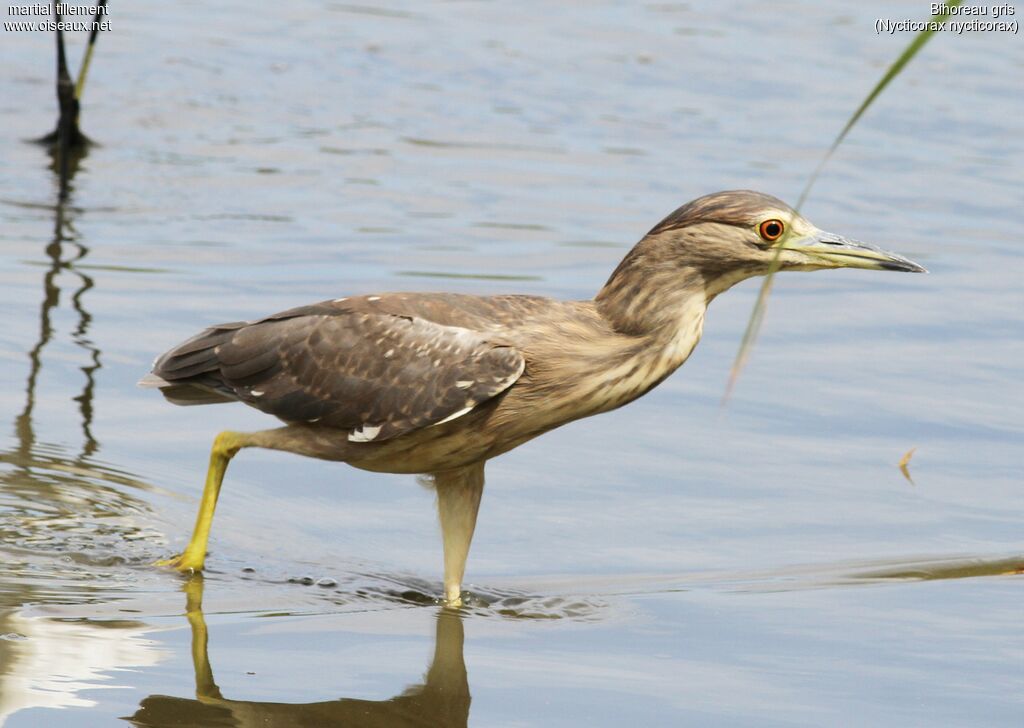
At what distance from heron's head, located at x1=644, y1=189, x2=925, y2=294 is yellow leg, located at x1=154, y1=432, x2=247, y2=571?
1726 mm

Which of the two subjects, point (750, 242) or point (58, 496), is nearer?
point (750, 242)

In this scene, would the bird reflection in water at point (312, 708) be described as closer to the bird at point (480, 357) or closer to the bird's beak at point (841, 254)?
the bird at point (480, 357)

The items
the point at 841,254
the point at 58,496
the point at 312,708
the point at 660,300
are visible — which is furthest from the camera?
the point at 58,496

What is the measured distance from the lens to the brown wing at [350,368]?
5715mm

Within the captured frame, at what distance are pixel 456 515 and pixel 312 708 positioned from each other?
4.34 feet

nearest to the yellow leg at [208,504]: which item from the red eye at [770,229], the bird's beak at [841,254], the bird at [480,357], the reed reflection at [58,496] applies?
the bird at [480,357]

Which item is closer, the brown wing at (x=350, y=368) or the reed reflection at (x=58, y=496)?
the brown wing at (x=350, y=368)

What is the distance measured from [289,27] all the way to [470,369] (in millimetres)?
11819

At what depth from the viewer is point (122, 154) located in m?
12.9

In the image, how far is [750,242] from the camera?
565cm

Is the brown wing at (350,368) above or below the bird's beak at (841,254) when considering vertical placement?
below

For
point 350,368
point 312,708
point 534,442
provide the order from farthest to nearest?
1. point 534,442
2. point 350,368
3. point 312,708

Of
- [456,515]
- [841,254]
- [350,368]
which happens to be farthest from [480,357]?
[841,254]

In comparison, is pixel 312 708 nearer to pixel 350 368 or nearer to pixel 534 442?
pixel 350 368
